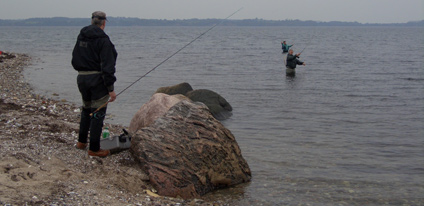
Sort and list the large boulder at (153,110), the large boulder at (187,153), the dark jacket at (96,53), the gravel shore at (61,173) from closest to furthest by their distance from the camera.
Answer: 1. the gravel shore at (61,173)
2. the dark jacket at (96,53)
3. the large boulder at (187,153)
4. the large boulder at (153,110)

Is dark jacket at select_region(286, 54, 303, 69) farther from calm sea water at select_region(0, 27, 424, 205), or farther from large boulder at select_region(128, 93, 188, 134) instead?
large boulder at select_region(128, 93, 188, 134)

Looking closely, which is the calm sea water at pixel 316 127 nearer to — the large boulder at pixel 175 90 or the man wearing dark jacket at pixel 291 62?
the man wearing dark jacket at pixel 291 62

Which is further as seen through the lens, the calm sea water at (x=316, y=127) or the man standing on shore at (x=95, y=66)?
the calm sea water at (x=316, y=127)

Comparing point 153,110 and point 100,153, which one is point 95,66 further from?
point 153,110

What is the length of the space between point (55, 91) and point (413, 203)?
14311 mm

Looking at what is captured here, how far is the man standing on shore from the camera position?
6.22m

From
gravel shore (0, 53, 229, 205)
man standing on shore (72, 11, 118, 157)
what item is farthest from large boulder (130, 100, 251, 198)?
man standing on shore (72, 11, 118, 157)

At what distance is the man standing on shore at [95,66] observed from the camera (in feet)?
20.4

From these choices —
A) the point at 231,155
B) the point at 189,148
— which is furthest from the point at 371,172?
the point at 189,148

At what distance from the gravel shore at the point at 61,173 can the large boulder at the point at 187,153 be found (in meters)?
0.24

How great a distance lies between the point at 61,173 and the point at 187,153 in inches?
70.6

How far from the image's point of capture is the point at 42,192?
16.8 ft

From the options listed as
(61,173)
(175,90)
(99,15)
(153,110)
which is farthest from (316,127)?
(61,173)

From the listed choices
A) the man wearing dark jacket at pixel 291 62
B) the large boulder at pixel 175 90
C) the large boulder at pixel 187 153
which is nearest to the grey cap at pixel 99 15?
the large boulder at pixel 187 153
